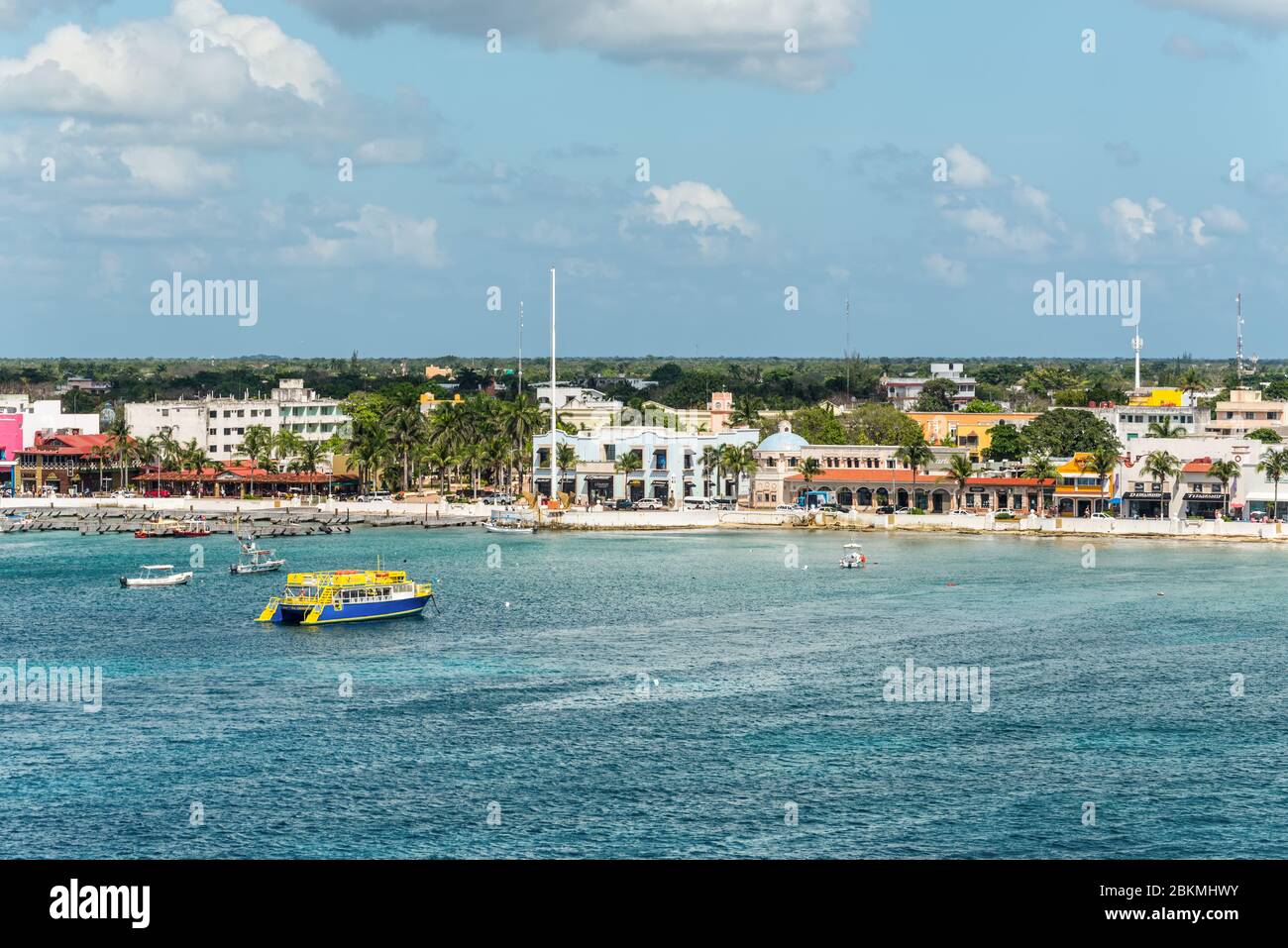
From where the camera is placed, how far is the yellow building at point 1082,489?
128m

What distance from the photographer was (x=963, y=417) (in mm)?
170000

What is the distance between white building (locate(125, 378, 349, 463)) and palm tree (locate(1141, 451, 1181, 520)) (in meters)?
87.3

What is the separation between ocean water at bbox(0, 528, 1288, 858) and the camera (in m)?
37.5

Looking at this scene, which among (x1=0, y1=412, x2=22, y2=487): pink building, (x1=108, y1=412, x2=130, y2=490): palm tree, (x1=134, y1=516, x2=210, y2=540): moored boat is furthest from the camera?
(x1=0, y1=412, x2=22, y2=487): pink building

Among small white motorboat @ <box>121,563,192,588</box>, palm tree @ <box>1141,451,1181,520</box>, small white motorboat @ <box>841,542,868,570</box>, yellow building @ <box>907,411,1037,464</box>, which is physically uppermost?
yellow building @ <box>907,411,1037,464</box>

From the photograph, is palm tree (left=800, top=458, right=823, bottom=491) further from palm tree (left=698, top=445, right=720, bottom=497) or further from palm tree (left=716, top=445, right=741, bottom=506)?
palm tree (left=698, top=445, right=720, bottom=497)

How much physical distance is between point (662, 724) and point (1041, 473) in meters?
86.5

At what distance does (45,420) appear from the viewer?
523 ft

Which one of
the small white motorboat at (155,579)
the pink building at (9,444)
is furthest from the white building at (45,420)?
the small white motorboat at (155,579)

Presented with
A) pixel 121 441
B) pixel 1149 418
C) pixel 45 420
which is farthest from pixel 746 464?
pixel 45 420

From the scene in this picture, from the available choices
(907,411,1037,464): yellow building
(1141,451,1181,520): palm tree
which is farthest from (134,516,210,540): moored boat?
(907,411,1037,464): yellow building

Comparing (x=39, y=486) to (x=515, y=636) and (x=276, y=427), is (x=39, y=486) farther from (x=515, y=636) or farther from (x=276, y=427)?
(x=515, y=636)

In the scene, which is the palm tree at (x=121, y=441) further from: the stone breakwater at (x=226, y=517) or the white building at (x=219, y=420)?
the stone breakwater at (x=226, y=517)

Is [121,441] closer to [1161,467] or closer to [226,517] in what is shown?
[226,517]
